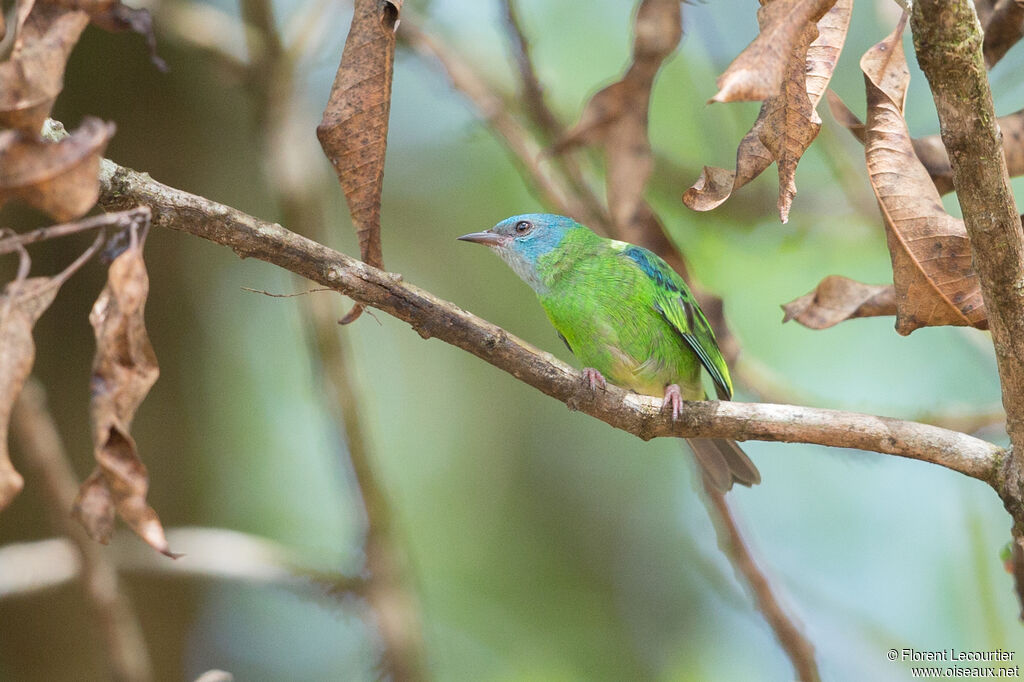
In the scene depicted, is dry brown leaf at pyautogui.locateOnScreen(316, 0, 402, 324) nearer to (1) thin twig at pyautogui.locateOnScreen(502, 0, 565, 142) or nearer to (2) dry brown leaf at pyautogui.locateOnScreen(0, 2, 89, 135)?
(2) dry brown leaf at pyautogui.locateOnScreen(0, 2, 89, 135)

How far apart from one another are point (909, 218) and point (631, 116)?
1.40m

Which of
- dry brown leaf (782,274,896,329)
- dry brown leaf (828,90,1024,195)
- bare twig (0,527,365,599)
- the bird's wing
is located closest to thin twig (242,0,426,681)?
bare twig (0,527,365,599)

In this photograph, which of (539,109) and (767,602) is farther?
(539,109)

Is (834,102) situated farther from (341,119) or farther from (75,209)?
(75,209)

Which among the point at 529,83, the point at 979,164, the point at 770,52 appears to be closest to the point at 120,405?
the point at 770,52

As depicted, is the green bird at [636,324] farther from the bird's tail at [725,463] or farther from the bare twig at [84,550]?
the bare twig at [84,550]

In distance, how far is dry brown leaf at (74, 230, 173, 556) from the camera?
5.23 feet

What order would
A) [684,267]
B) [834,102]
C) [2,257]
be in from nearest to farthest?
1. [834,102]
2. [684,267]
3. [2,257]

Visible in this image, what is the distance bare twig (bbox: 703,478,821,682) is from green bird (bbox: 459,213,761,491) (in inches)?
9.8

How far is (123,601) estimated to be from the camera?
3900 millimetres

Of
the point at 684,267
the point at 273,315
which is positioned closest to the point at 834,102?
the point at 684,267

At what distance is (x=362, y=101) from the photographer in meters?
2.30

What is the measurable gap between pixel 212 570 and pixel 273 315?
2909mm

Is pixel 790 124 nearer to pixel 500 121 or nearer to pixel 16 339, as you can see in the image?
pixel 16 339
